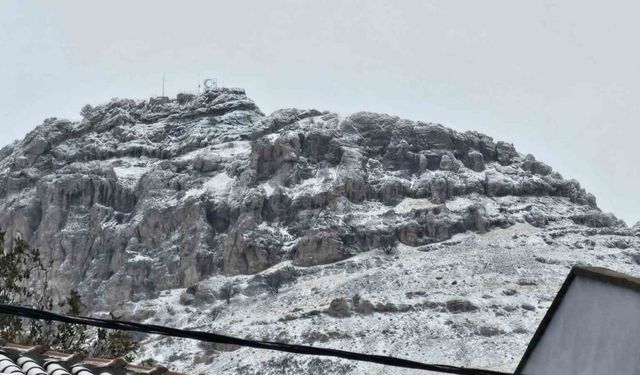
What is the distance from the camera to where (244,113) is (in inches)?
6973

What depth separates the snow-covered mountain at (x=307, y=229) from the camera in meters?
101

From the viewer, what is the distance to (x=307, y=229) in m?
133

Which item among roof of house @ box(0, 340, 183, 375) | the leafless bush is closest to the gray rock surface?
the leafless bush

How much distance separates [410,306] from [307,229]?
109ft

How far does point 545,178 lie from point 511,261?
3613 centimetres

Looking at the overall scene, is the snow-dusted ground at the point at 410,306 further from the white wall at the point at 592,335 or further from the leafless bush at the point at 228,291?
the white wall at the point at 592,335

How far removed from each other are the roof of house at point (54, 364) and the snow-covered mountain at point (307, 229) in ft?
257

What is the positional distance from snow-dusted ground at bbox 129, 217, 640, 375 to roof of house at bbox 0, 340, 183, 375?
228 feet

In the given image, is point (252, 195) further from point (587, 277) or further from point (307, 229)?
point (587, 277)

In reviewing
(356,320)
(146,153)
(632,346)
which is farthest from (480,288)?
(632,346)

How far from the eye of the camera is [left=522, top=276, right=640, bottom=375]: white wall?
6.05m

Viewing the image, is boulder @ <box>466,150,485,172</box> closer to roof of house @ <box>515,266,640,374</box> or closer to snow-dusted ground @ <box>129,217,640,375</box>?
snow-dusted ground @ <box>129,217,640,375</box>

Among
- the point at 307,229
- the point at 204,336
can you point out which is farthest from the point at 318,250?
the point at 204,336

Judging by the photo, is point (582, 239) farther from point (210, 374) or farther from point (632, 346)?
point (632, 346)
